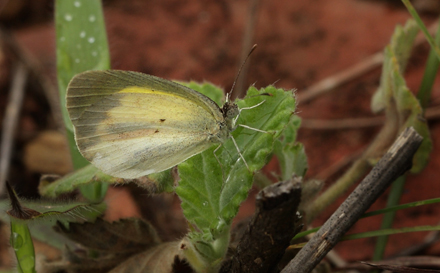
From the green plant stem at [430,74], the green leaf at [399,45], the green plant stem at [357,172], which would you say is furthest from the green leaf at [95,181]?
the green plant stem at [430,74]

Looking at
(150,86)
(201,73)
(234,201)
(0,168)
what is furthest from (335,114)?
(0,168)

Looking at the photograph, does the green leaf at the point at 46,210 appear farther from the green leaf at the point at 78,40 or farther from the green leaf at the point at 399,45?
the green leaf at the point at 399,45

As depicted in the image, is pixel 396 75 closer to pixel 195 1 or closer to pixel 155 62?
pixel 155 62

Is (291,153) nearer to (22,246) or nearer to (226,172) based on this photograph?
(226,172)

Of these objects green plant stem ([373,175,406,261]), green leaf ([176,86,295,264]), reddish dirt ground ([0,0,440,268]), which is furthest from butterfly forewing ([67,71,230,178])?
reddish dirt ground ([0,0,440,268])

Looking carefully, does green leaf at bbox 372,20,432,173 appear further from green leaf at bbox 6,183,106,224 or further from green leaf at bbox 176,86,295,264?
green leaf at bbox 6,183,106,224

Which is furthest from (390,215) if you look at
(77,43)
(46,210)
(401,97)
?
(77,43)

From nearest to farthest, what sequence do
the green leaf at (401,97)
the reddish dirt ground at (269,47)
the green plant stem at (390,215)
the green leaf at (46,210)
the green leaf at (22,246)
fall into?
the green leaf at (46,210)
the green leaf at (22,246)
the green leaf at (401,97)
the green plant stem at (390,215)
the reddish dirt ground at (269,47)

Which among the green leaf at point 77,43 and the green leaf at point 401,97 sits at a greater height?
the green leaf at point 401,97
